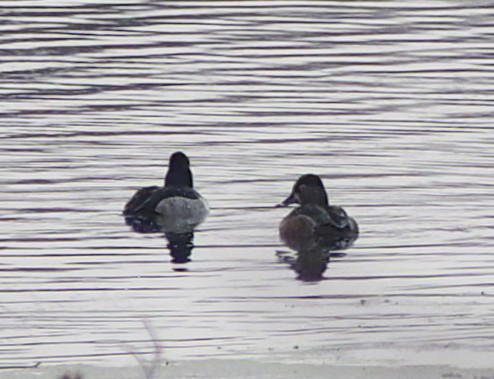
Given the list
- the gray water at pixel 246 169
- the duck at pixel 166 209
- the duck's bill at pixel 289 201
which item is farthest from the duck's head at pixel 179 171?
the duck's bill at pixel 289 201

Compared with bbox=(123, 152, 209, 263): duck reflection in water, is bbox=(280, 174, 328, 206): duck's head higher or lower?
higher

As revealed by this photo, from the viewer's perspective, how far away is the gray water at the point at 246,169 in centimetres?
1121

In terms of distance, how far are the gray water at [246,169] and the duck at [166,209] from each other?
0.64 ft

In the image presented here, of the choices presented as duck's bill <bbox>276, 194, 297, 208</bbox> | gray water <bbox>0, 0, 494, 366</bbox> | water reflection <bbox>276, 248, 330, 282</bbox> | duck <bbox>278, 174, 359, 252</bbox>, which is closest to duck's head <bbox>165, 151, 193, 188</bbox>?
gray water <bbox>0, 0, 494, 366</bbox>

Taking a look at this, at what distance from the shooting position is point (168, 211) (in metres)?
16.5

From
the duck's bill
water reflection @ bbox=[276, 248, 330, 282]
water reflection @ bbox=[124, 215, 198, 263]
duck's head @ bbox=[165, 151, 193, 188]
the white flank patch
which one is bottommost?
water reflection @ bbox=[276, 248, 330, 282]

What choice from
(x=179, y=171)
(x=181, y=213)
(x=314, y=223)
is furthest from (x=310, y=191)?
(x=179, y=171)

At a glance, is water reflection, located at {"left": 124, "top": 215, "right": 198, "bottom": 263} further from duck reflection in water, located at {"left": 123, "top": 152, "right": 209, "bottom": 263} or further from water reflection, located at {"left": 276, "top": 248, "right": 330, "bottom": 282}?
water reflection, located at {"left": 276, "top": 248, "right": 330, "bottom": 282}

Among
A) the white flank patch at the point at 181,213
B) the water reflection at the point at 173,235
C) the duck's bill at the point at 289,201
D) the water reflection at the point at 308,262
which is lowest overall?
the water reflection at the point at 308,262

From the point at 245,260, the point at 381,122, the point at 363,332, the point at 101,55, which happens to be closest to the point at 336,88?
the point at 381,122

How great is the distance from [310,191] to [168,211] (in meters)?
1.52

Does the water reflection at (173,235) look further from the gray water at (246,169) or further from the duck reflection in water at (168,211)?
the gray water at (246,169)

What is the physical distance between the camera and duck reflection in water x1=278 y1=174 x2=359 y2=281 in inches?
593

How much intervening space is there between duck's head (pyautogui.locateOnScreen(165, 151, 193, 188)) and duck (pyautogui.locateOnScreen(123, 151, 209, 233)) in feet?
0.44
